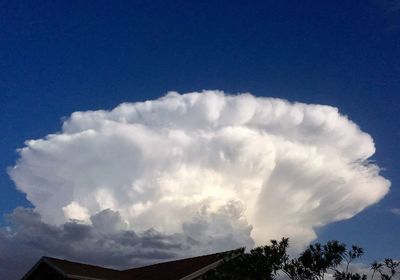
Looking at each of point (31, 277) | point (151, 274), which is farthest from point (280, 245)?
point (31, 277)

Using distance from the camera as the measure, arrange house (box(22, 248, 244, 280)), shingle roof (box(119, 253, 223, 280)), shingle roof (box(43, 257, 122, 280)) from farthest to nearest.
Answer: shingle roof (box(43, 257, 122, 280)) → shingle roof (box(119, 253, 223, 280)) → house (box(22, 248, 244, 280))

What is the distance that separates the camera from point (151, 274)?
42.5 m

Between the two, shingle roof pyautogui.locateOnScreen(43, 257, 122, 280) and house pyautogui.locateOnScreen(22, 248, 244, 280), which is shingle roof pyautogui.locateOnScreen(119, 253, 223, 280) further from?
shingle roof pyautogui.locateOnScreen(43, 257, 122, 280)

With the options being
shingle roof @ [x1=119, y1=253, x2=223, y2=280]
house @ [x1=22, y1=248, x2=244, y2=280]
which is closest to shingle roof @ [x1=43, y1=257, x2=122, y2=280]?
house @ [x1=22, y1=248, x2=244, y2=280]

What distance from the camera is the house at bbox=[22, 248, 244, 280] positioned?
37500 mm

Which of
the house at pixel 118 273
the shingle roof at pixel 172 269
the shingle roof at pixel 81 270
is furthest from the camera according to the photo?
the shingle roof at pixel 81 270

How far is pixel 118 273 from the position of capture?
45438 millimetres

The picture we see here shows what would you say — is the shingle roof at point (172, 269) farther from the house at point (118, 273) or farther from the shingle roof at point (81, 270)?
the shingle roof at point (81, 270)

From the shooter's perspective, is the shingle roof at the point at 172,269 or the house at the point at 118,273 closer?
the house at the point at 118,273

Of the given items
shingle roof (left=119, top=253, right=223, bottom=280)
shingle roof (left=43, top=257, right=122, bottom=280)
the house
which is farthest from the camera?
shingle roof (left=43, top=257, right=122, bottom=280)

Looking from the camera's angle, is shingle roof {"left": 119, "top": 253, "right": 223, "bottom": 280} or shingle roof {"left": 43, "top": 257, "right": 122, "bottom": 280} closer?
shingle roof {"left": 119, "top": 253, "right": 223, "bottom": 280}

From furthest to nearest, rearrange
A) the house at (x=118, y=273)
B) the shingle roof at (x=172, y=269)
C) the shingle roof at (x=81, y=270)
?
the shingle roof at (x=81, y=270) → the shingle roof at (x=172, y=269) → the house at (x=118, y=273)

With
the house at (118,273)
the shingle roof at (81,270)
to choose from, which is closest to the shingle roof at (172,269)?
the house at (118,273)

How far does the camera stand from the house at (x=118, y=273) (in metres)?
37.5
